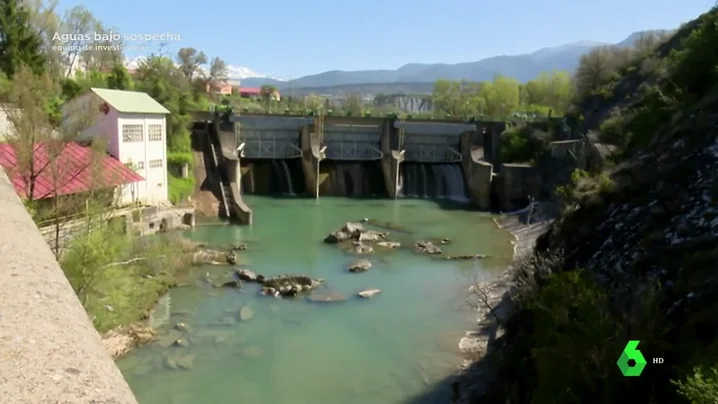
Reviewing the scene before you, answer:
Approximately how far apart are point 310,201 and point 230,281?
15885mm

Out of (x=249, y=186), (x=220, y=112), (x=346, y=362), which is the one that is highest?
(x=220, y=112)

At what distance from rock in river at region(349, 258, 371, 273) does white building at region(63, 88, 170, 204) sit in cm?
1006

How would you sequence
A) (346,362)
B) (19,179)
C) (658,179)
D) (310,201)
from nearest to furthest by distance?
1. (658,179)
2. (346,362)
3. (19,179)
4. (310,201)

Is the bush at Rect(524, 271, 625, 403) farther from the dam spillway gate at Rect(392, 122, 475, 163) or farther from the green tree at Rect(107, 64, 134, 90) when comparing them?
the green tree at Rect(107, 64, 134, 90)

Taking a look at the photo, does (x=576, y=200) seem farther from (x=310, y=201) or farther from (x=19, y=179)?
(x=310, y=201)

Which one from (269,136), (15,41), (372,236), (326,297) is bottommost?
(326,297)

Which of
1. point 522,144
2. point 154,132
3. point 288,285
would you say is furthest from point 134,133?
point 522,144

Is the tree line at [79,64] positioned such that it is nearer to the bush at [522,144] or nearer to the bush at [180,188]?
the bush at [180,188]

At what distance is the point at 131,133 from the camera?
2438 centimetres

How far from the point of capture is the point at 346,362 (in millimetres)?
13039

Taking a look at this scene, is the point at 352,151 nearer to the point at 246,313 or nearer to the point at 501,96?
the point at 246,313

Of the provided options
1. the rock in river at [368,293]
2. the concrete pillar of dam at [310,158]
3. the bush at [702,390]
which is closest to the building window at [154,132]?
the concrete pillar of dam at [310,158]

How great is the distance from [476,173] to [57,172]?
25906 millimetres

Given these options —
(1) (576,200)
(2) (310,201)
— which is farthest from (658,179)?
(2) (310,201)
